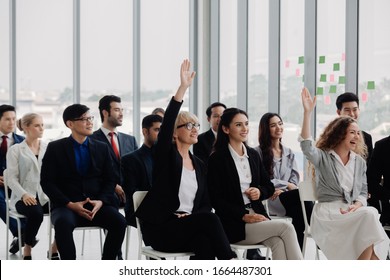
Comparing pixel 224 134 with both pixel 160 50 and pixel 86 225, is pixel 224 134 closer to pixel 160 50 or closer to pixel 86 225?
pixel 86 225

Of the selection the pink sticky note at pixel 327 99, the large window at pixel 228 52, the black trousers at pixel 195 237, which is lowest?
the black trousers at pixel 195 237

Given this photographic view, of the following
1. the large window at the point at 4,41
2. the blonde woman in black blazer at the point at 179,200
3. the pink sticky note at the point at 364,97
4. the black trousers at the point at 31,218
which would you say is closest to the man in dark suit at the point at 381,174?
the blonde woman in black blazer at the point at 179,200

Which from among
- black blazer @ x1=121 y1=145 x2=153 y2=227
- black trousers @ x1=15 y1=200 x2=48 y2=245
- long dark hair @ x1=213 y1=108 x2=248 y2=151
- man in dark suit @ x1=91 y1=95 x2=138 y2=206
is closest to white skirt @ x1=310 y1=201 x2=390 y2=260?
long dark hair @ x1=213 y1=108 x2=248 y2=151

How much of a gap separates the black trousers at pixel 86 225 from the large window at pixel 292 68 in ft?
11.1

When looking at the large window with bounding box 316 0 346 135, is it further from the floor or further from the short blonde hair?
the short blonde hair

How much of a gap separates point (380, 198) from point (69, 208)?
2302 millimetres

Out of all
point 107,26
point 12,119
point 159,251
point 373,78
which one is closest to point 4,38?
point 107,26

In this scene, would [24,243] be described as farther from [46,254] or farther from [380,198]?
[380,198]

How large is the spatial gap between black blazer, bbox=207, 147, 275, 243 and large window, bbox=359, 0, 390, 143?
2504 mm

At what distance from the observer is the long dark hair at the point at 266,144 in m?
5.98

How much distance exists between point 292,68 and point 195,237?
14.3ft

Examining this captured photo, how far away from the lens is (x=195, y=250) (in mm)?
4387

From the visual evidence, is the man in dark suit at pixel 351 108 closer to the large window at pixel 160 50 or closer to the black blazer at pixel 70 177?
the black blazer at pixel 70 177

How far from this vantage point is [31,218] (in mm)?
5766
